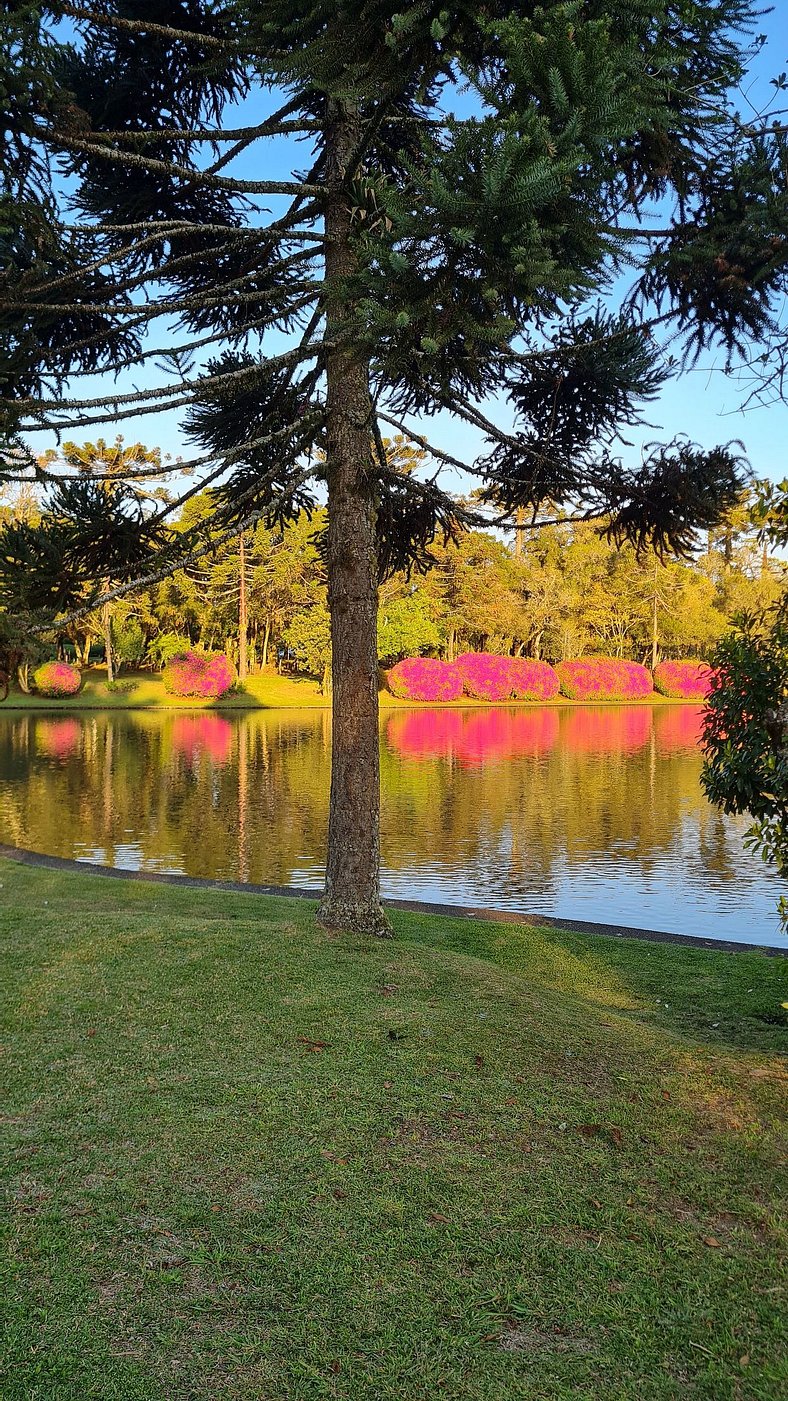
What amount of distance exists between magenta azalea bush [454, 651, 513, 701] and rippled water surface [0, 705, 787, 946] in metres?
18.9

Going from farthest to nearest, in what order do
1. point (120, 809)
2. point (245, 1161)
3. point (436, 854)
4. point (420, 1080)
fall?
point (120, 809) < point (436, 854) < point (420, 1080) < point (245, 1161)

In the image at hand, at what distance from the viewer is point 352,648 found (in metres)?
6.88

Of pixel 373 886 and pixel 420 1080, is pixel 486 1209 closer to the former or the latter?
pixel 420 1080

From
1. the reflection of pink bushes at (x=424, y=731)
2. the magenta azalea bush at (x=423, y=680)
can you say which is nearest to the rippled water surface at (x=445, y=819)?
the reflection of pink bushes at (x=424, y=731)

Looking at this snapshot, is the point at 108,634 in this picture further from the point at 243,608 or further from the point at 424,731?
the point at 424,731

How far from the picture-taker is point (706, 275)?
5.86m

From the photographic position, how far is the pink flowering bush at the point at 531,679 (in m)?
49.2

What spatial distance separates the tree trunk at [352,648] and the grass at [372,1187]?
3.62ft

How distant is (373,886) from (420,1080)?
2825 mm

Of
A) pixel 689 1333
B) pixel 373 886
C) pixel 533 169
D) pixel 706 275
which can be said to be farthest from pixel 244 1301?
pixel 706 275

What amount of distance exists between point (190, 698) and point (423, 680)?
11.1 metres

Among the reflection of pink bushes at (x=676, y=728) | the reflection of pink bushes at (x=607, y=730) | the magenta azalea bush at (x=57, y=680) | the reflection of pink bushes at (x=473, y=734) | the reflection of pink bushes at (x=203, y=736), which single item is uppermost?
the magenta azalea bush at (x=57, y=680)

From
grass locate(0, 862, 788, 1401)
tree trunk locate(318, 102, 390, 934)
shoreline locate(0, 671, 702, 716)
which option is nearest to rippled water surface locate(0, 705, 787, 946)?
tree trunk locate(318, 102, 390, 934)

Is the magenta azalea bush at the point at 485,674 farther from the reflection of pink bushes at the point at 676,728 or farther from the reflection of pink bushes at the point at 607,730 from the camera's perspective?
the reflection of pink bushes at the point at 676,728
